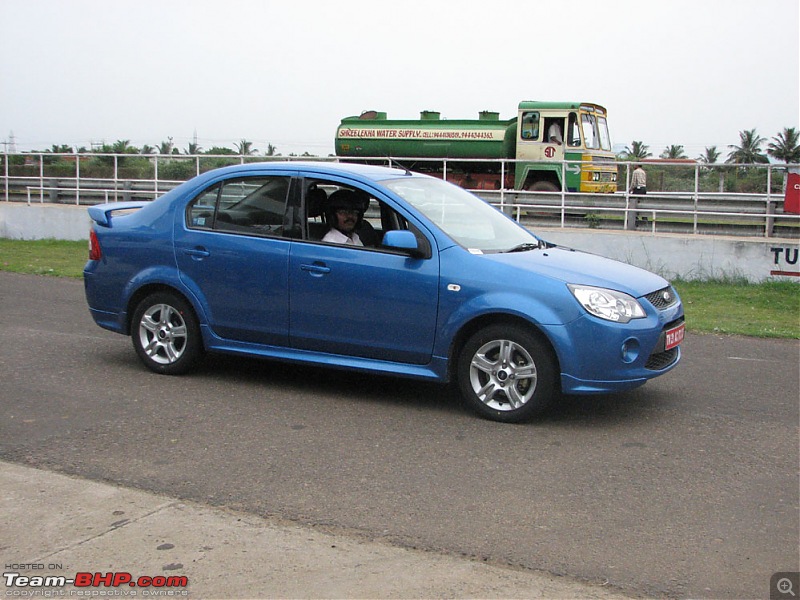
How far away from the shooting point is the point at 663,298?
652 centimetres

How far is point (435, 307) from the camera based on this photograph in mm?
6402

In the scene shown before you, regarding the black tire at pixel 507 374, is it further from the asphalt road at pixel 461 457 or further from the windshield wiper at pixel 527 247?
the windshield wiper at pixel 527 247

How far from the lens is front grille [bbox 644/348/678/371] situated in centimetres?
627

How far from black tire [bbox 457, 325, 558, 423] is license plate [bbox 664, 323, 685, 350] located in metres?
0.83

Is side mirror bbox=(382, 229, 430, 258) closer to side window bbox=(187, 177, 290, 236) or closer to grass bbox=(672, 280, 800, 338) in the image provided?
side window bbox=(187, 177, 290, 236)

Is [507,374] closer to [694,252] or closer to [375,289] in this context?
[375,289]

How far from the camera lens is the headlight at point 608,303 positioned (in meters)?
6.07

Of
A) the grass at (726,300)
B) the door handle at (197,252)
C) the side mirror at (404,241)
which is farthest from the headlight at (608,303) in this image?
the grass at (726,300)

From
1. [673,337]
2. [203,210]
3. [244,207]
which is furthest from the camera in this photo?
[203,210]

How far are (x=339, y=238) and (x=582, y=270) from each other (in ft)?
5.84

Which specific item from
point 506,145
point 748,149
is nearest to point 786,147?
point 748,149

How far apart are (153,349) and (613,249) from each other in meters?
10.3

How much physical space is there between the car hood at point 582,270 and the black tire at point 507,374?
1.50 ft

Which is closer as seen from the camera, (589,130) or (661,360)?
(661,360)
